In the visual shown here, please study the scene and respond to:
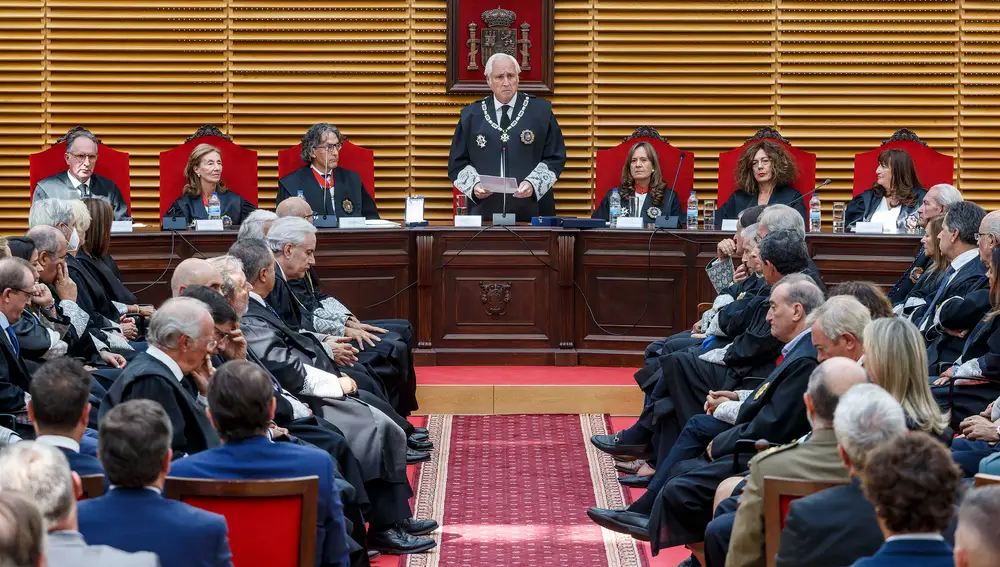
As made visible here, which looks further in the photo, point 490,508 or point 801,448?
point 490,508

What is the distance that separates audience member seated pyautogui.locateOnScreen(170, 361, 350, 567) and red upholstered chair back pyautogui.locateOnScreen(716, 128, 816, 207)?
5913 millimetres

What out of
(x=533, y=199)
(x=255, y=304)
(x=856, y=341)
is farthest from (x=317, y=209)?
(x=856, y=341)

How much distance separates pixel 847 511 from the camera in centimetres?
293

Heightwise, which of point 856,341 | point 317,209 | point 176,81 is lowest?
point 856,341

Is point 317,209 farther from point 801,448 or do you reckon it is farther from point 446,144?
point 801,448

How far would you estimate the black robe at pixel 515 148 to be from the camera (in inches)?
350

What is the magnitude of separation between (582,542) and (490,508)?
57 cm

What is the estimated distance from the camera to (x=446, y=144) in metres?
10.2

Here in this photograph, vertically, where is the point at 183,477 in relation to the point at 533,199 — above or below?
below

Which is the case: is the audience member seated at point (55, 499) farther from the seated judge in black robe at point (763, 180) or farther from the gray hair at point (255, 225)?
the seated judge in black robe at point (763, 180)

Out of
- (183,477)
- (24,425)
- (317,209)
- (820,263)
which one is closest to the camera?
(183,477)

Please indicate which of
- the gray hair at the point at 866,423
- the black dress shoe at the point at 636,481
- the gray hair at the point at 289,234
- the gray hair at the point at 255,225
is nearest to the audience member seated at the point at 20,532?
the gray hair at the point at 866,423

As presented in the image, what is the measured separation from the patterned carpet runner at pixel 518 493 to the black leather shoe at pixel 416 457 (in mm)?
45

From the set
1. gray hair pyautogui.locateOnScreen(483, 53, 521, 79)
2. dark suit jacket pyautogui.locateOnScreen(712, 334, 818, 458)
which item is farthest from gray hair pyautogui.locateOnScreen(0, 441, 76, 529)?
gray hair pyautogui.locateOnScreen(483, 53, 521, 79)
